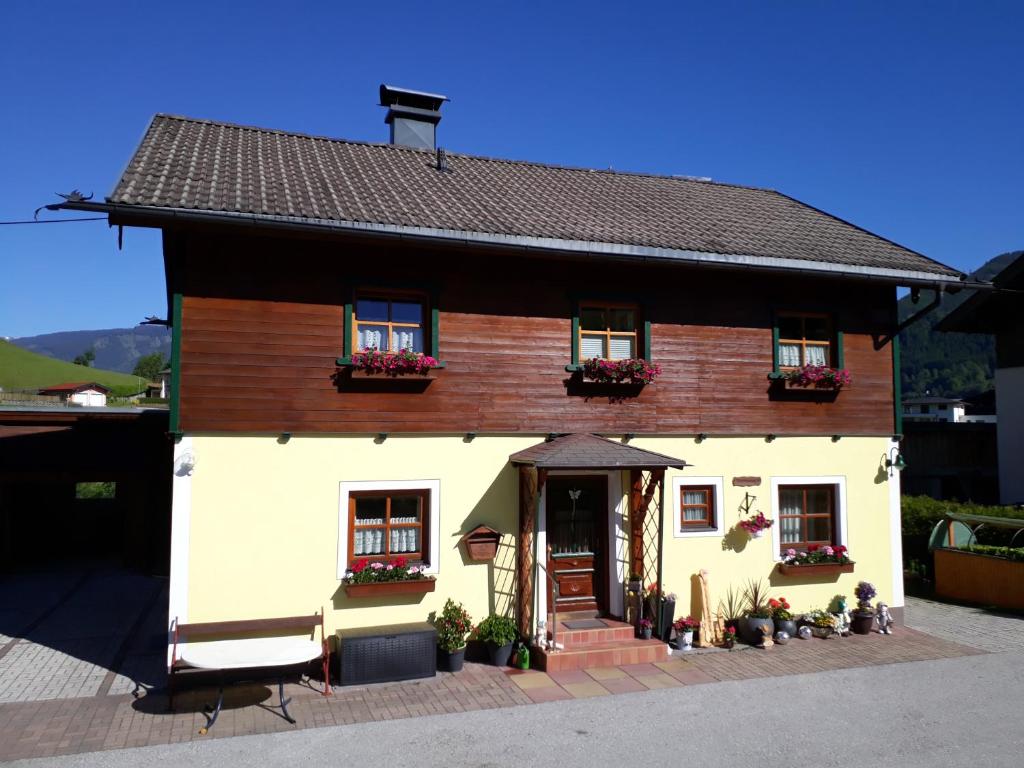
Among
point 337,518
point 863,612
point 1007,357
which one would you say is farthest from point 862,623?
point 1007,357

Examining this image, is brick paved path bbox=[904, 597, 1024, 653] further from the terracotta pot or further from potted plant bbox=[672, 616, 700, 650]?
the terracotta pot

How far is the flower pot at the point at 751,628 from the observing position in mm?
10562

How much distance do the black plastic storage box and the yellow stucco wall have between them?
1.45 ft

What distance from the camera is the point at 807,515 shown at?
11.6m

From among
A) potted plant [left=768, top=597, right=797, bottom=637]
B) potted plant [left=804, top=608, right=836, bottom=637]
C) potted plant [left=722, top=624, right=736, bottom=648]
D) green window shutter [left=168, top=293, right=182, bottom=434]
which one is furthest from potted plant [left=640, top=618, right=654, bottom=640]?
green window shutter [left=168, top=293, right=182, bottom=434]

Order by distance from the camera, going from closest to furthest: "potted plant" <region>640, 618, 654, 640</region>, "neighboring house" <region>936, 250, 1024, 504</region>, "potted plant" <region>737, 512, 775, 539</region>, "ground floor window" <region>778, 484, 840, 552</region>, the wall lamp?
"potted plant" <region>640, 618, 654, 640</region> → "potted plant" <region>737, 512, 775, 539</region> → "ground floor window" <region>778, 484, 840, 552</region> → the wall lamp → "neighboring house" <region>936, 250, 1024, 504</region>

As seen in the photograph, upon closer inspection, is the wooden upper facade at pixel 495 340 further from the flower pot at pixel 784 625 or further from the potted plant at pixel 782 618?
the flower pot at pixel 784 625

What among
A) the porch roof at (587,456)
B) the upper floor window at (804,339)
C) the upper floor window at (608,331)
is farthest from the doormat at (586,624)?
the upper floor window at (804,339)

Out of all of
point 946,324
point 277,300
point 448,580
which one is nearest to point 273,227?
point 277,300

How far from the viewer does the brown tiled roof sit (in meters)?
9.49

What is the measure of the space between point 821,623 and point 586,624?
366 cm

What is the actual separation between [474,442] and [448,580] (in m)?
1.80

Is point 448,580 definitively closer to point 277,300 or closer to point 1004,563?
point 277,300

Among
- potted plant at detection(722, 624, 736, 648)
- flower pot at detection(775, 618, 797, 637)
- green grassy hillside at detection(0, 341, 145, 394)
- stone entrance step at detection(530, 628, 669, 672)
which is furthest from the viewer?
green grassy hillside at detection(0, 341, 145, 394)
